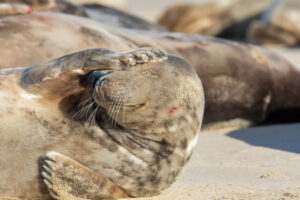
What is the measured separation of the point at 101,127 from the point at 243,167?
33.1 inches

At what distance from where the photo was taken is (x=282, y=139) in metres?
4.01

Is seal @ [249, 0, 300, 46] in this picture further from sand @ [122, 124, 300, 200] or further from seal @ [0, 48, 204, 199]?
seal @ [0, 48, 204, 199]

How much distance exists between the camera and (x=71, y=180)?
2756mm

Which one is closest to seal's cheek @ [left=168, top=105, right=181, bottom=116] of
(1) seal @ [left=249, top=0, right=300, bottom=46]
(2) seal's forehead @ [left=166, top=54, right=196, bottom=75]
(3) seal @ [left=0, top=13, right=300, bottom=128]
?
(2) seal's forehead @ [left=166, top=54, right=196, bottom=75]

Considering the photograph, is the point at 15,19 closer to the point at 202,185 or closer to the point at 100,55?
the point at 100,55

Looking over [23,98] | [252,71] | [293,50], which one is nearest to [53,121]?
[23,98]

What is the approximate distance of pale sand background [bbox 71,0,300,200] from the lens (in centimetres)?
276

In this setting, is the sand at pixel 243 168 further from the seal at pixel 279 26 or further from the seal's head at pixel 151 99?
the seal at pixel 279 26

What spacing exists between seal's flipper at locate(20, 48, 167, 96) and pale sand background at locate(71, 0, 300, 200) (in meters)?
0.63

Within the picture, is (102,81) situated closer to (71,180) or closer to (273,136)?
(71,180)

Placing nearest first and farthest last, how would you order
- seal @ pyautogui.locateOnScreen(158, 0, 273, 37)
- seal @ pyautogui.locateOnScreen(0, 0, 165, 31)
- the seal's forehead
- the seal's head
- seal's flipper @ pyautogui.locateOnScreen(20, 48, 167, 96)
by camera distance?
1. the seal's head
2. seal's flipper @ pyautogui.locateOnScreen(20, 48, 167, 96)
3. the seal's forehead
4. seal @ pyautogui.locateOnScreen(0, 0, 165, 31)
5. seal @ pyautogui.locateOnScreen(158, 0, 273, 37)

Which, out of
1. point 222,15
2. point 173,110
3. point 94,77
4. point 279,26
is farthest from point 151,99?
point 222,15

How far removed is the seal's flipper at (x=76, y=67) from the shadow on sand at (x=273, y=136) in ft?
3.82

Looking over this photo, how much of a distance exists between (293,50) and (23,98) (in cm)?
769
